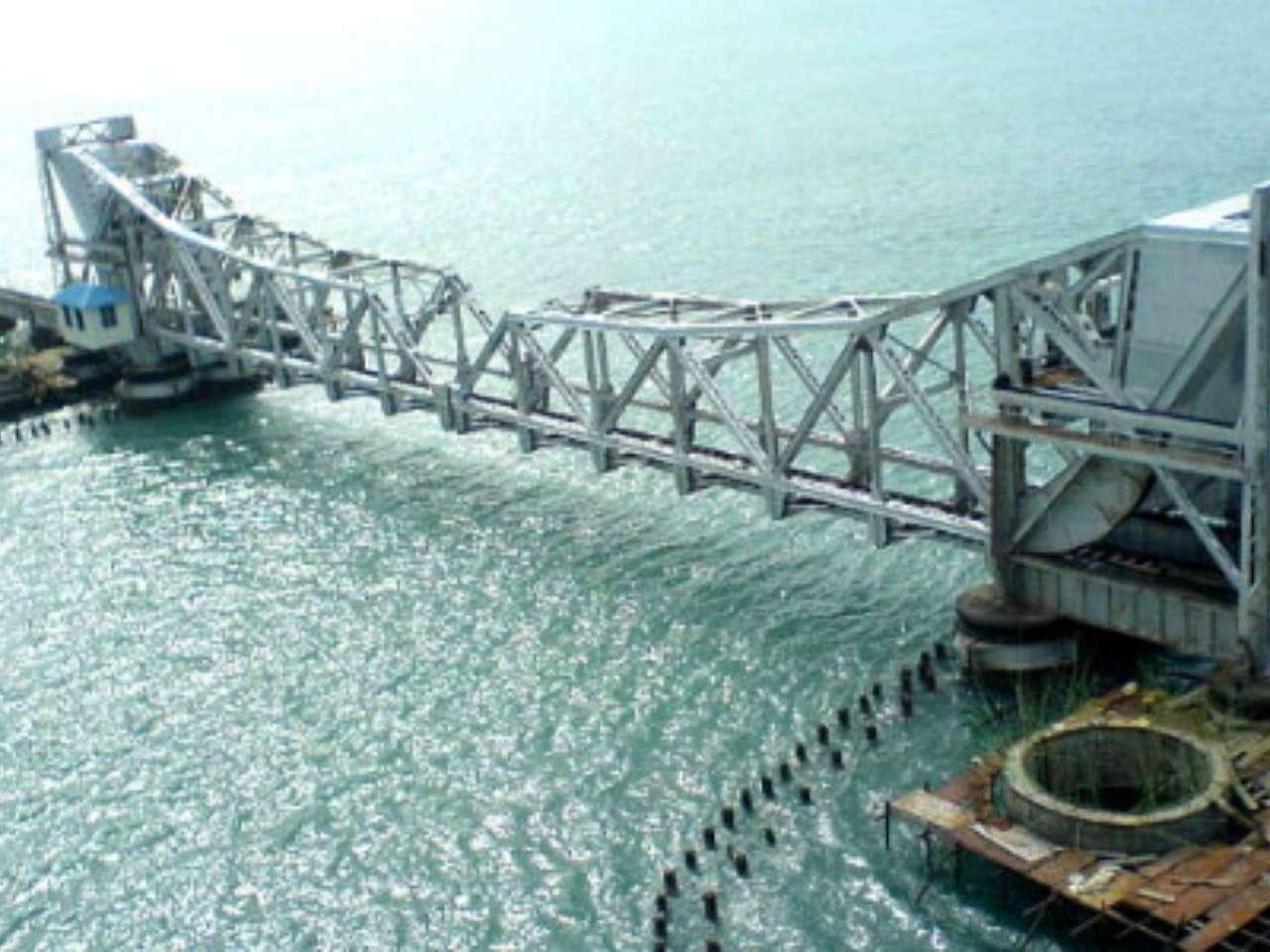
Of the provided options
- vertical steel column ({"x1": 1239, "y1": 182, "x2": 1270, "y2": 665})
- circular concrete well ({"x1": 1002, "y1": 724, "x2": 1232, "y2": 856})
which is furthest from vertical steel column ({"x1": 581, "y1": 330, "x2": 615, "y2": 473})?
circular concrete well ({"x1": 1002, "y1": 724, "x2": 1232, "y2": 856})

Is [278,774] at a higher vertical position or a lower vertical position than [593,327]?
lower

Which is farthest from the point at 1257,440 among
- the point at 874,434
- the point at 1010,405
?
the point at 874,434

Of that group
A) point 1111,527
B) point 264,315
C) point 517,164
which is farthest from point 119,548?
point 517,164

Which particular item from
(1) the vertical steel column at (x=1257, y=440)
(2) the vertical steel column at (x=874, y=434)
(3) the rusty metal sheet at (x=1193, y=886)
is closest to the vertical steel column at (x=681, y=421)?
(2) the vertical steel column at (x=874, y=434)

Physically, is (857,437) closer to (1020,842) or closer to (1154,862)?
(1020,842)

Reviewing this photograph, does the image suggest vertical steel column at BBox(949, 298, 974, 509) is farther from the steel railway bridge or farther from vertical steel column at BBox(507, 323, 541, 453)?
vertical steel column at BBox(507, 323, 541, 453)

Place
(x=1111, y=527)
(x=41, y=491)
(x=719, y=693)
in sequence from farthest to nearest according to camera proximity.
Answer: (x=41, y=491), (x=719, y=693), (x=1111, y=527)

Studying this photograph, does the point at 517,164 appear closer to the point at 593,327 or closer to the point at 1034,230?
the point at 1034,230
